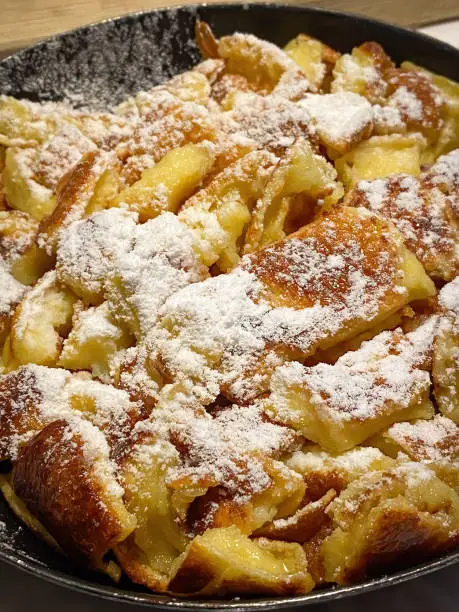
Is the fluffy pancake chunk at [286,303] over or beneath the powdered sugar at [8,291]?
over

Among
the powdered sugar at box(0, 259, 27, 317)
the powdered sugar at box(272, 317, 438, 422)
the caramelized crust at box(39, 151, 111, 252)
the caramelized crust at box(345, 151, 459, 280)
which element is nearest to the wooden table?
the caramelized crust at box(39, 151, 111, 252)

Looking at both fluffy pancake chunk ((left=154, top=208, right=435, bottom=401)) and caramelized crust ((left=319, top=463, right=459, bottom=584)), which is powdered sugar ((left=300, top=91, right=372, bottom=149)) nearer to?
fluffy pancake chunk ((left=154, top=208, right=435, bottom=401))

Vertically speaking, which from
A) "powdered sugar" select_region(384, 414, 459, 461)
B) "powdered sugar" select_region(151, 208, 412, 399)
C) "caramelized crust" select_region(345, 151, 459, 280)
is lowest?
"powdered sugar" select_region(384, 414, 459, 461)

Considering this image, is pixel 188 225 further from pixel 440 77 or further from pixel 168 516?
pixel 440 77

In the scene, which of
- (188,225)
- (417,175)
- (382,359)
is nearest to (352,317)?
(382,359)

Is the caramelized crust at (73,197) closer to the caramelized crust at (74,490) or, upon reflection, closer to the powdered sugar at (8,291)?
the powdered sugar at (8,291)

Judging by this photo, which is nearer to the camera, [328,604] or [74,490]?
[74,490]

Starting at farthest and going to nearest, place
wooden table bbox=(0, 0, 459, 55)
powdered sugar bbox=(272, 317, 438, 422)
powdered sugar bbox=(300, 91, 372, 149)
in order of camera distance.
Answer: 1. wooden table bbox=(0, 0, 459, 55)
2. powdered sugar bbox=(300, 91, 372, 149)
3. powdered sugar bbox=(272, 317, 438, 422)

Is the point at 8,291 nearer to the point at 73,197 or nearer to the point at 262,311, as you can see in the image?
the point at 73,197

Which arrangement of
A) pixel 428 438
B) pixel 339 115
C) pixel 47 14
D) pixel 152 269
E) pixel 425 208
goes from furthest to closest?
pixel 47 14, pixel 339 115, pixel 425 208, pixel 152 269, pixel 428 438

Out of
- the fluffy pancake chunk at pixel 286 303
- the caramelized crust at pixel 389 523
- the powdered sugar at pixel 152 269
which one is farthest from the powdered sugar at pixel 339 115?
the caramelized crust at pixel 389 523

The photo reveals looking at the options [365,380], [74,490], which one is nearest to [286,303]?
[365,380]
